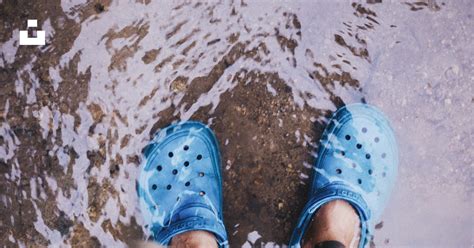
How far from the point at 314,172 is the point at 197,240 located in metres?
0.49

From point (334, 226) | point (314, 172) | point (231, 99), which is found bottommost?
point (334, 226)

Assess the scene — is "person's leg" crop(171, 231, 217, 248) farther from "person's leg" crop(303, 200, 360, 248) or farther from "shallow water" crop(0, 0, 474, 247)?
"person's leg" crop(303, 200, 360, 248)

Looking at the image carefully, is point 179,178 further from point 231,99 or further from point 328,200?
point 328,200

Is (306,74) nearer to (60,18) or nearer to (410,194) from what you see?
(410,194)

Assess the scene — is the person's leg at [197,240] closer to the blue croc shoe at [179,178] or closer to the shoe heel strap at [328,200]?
the blue croc shoe at [179,178]

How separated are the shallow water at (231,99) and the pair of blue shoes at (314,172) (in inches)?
1.6

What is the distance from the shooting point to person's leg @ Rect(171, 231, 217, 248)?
6.44ft

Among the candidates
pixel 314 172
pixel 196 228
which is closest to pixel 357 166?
pixel 314 172

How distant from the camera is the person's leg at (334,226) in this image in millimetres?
1973

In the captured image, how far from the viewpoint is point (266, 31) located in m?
1.98

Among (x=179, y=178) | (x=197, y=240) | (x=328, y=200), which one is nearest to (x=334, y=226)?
(x=328, y=200)

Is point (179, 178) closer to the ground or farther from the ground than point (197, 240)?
farther from the ground

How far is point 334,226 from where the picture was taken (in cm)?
198

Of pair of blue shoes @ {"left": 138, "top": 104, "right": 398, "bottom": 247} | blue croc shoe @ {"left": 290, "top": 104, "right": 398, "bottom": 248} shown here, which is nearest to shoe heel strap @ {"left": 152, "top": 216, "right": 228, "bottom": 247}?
pair of blue shoes @ {"left": 138, "top": 104, "right": 398, "bottom": 247}
